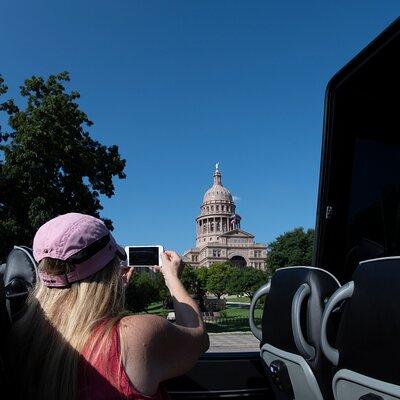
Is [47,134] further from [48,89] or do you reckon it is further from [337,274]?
[337,274]

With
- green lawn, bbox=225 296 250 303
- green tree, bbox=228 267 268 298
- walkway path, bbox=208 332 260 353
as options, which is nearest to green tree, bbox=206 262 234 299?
green tree, bbox=228 267 268 298

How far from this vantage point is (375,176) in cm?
338

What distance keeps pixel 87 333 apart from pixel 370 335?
3.40 feet

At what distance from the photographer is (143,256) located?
2.54 m

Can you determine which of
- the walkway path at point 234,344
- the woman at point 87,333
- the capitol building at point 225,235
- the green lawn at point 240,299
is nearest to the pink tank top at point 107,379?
the woman at point 87,333

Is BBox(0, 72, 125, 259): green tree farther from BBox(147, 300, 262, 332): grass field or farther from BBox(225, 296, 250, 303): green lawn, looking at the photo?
BBox(225, 296, 250, 303): green lawn

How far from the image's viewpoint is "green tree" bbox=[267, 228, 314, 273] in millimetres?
79625

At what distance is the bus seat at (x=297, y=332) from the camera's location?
102 inches

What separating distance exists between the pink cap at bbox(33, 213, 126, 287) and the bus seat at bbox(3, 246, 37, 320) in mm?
427

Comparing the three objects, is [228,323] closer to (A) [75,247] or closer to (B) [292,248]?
(A) [75,247]

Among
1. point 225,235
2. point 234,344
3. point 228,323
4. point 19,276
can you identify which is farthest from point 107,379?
point 225,235

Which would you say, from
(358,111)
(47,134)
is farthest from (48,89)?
(358,111)

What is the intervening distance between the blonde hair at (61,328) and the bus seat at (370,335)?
0.93m

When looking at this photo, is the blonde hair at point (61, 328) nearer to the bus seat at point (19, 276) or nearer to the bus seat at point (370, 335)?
the bus seat at point (19, 276)
